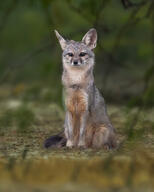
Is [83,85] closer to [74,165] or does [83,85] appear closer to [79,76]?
[79,76]

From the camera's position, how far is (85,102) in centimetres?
789

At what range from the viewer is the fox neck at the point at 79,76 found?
7.98m

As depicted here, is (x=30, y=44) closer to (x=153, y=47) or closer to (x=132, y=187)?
(x=153, y=47)

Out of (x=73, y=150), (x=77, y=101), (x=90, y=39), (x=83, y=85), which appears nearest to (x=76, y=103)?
(x=77, y=101)

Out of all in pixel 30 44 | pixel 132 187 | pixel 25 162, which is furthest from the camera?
pixel 30 44

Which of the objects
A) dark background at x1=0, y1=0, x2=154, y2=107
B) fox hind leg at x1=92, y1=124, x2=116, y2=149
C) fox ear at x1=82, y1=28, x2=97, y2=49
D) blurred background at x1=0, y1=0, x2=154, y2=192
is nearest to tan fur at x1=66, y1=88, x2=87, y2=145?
fox hind leg at x1=92, y1=124, x2=116, y2=149

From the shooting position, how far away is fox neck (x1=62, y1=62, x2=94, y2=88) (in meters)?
7.98

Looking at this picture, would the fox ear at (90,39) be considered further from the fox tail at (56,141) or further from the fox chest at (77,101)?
the fox tail at (56,141)

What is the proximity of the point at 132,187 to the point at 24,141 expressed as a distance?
295cm

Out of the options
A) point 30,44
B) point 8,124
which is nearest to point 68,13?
point 30,44

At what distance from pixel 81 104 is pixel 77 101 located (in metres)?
0.05

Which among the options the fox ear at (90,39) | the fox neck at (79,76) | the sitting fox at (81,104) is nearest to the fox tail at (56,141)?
the sitting fox at (81,104)

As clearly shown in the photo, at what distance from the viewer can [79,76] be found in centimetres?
798

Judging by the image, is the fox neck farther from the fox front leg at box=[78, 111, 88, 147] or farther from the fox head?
the fox front leg at box=[78, 111, 88, 147]
